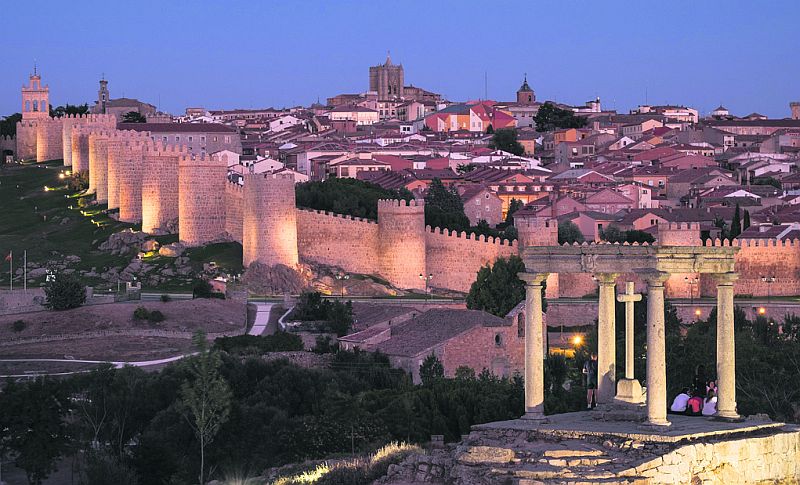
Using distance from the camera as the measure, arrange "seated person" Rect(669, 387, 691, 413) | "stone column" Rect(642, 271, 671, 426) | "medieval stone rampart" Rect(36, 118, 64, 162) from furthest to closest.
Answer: "medieval stone rampart" Rect(36, 118, 64, 162)
"seated person" Rect(669, 387, 691, 413)
"stone column" Rect(642, 271, 671, 426)

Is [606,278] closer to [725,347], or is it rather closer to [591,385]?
[725,347]

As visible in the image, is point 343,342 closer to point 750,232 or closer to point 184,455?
point 184,455

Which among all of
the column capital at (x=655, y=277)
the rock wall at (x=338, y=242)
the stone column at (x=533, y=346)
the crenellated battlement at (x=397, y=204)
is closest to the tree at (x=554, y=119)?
the crenellated battlement at (x=397, y=204)

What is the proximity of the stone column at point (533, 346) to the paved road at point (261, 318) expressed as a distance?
2257cm

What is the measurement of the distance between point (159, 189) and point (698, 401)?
35.4 metres

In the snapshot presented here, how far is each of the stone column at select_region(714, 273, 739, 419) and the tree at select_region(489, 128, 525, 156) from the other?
83268 millimetres

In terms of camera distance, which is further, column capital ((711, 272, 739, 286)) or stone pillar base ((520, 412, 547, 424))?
column capital ((711, 272, 739, 286))

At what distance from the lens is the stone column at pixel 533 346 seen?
22031mm

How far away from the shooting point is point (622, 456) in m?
20.5

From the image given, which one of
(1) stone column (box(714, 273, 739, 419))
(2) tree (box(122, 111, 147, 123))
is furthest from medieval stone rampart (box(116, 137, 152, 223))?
(1) stone column (box(714, 273, 739, 419))

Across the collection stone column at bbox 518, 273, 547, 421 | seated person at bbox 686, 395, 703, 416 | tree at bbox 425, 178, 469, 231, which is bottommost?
seated person at bbox 686, 395, 703, 416

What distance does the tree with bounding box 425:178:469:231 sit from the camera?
57.7 meters

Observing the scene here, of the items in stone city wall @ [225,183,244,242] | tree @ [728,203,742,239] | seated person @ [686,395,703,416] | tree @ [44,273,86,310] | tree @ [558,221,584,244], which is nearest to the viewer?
Result: seated person @ [686,395,703,416]

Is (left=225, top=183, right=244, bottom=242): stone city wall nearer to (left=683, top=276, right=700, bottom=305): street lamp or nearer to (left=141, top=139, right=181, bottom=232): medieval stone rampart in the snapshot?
(left=141, top=139, right=181, bottom=232): medieval stone rampart
